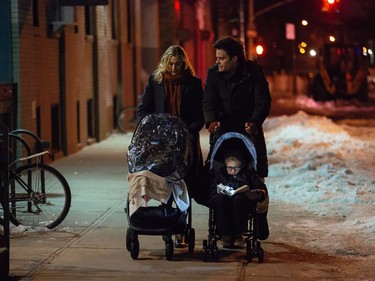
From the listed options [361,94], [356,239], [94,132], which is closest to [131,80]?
[94,132]

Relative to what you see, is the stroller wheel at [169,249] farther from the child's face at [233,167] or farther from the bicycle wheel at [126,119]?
the bicycle wheel at [126,119]

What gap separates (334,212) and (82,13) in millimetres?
9844

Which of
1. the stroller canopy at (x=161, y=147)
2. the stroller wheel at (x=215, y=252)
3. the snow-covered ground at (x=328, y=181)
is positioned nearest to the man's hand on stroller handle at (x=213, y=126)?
the stroller canopy at (x=161, y=147)

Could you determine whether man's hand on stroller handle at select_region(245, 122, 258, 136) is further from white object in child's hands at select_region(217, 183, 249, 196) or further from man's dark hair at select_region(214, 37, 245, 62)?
man's dark hair at select_region(214, 37, 245, 62)

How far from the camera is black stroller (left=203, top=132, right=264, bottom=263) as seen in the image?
7977mm

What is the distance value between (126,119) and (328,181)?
37.2ft

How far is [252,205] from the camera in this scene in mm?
7941

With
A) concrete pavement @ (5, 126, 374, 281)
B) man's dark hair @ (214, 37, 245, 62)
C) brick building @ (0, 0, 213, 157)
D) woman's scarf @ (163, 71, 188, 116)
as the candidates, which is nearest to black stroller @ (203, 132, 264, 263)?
concrete pavement @ (5, 126, 374, 281)

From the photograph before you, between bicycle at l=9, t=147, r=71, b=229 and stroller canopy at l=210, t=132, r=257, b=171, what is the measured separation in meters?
1.95

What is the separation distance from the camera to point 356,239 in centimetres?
886

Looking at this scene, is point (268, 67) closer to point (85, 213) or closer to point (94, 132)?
point (94, 132)

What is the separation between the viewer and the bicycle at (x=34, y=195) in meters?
9.40

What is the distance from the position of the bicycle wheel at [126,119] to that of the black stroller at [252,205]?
13.8 meters

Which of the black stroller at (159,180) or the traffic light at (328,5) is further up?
the traffic light at (328,5)
